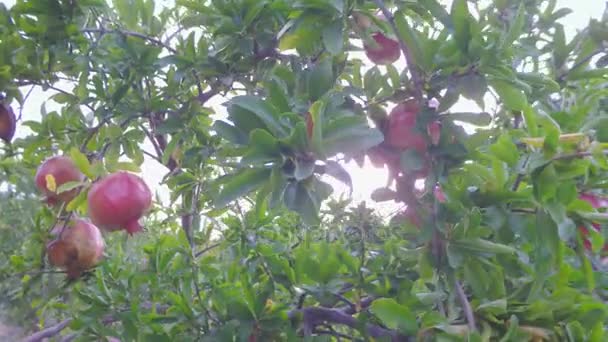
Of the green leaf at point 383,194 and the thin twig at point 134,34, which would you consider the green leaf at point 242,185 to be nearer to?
the green leaf at point 383,194

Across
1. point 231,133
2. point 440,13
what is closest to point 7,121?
point 231,133

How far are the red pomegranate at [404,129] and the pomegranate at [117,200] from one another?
627mm

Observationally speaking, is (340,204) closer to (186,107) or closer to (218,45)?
(186,107)

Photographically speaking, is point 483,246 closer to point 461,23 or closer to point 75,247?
point 461,23

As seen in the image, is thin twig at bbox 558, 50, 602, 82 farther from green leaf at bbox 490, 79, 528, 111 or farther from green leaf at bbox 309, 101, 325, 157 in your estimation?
green leaf at bbox 309, 101, 325, 157

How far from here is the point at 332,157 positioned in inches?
37.3

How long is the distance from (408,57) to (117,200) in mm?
742

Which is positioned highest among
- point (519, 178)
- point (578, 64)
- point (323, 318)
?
point (578, 64)

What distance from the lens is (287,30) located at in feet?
3.91

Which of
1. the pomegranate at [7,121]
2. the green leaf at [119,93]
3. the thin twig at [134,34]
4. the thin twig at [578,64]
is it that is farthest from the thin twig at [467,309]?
the pomegranate at [7,121]

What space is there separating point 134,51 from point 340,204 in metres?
1.12

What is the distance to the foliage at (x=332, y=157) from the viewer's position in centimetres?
93

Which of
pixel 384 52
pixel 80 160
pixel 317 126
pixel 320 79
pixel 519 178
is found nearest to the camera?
pixel 317 126

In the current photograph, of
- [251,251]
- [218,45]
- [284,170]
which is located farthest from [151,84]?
[284,170]
